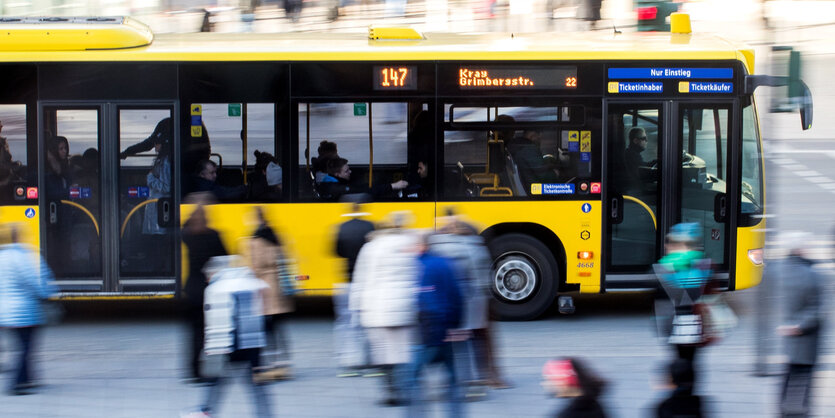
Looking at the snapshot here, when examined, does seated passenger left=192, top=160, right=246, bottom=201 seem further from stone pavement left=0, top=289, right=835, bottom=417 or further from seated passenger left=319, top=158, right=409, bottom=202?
stone pavement left=0, top=289, right=835, bottom=417

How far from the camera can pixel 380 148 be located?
36.2 ft

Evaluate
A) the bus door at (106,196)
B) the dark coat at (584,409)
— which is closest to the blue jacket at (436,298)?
A: the dark coat at (584,409)

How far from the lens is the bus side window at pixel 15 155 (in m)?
11.0

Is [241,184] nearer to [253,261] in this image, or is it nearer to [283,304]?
[283,304]

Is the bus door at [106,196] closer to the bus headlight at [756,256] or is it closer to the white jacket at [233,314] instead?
the white jacket at [233,314]

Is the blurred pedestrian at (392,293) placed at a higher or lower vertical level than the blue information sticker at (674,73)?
lower

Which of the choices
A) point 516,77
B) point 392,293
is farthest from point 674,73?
point 392,293

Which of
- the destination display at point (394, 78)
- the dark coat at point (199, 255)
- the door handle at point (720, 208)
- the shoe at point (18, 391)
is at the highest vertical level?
the destination display at point (394, 78)

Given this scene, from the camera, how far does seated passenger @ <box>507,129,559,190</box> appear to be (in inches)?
439

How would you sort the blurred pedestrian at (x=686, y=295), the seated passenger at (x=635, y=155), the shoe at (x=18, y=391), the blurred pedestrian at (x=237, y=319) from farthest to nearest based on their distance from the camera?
the seated passenger at (x=635, y=155), the shoe at (x=18, y=391), the blurred pedestrian at (x=237, y=319), the blurred pedestrian at (x=686, y=295)

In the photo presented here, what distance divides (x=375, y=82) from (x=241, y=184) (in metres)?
1.79

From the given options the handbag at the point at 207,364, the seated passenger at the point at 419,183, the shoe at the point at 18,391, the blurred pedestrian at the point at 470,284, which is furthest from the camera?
the seated passenger at the point at 419,183

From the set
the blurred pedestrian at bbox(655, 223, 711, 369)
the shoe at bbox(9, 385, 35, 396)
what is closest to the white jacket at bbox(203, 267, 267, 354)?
the shoe at bbox(9, 385, 35, 396)

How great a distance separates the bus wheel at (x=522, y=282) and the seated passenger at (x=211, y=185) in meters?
2.83
